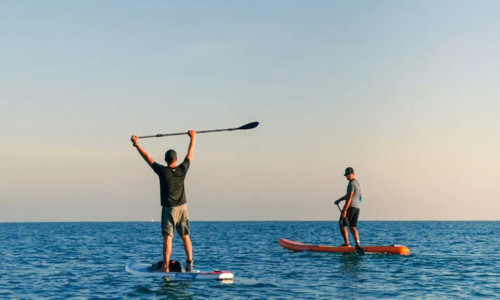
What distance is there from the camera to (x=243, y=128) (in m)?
16.8

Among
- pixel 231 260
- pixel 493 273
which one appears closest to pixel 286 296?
pixel 493 273

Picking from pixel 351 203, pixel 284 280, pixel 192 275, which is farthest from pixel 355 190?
pixel 192 275

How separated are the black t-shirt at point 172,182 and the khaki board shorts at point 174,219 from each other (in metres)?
0.12

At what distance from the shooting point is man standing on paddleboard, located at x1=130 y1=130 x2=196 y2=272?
14.4m

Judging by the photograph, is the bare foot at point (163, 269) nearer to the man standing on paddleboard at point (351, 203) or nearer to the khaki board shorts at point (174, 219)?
the khaki board shorts at point (174, 219)

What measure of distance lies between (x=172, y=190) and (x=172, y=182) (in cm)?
20

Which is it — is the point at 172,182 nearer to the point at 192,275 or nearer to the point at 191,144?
the point at 191,144

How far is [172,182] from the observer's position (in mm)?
14461

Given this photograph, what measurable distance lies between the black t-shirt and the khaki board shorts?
0.12m

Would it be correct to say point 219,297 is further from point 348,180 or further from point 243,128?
point 348,180

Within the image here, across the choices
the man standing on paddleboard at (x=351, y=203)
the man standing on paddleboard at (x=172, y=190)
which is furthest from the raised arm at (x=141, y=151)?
the man standing on paddleboard at (x=351, y=203)

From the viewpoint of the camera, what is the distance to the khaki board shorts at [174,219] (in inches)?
577

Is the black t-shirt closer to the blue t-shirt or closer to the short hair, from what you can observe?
the short hair

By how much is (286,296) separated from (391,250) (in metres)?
10.5
